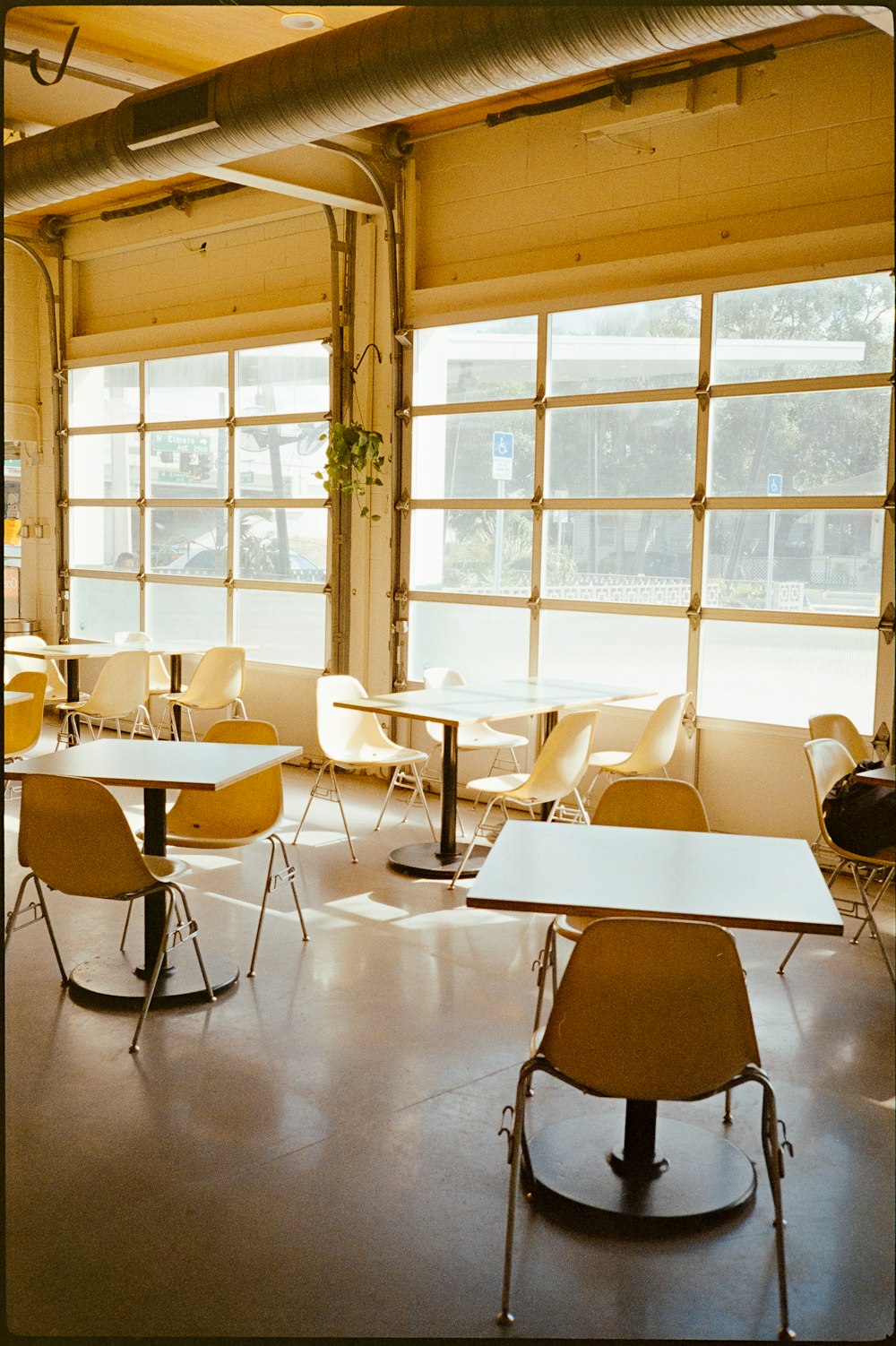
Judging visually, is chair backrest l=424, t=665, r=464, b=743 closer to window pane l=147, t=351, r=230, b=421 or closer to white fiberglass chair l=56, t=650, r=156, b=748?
white fiberglass chair l=56, t=650, r=156, b=748

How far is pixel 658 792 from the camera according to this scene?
403 cm

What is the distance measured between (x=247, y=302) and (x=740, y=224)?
4.20 meters

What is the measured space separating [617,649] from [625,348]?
174 centimetres

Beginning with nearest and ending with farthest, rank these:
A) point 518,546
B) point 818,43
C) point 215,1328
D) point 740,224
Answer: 1. point 215,1328
2. point 818,43
3. point 740,224
4. point 518,546

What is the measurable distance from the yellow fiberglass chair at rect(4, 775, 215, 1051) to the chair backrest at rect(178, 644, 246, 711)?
4660 mm

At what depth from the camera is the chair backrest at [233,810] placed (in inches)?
193

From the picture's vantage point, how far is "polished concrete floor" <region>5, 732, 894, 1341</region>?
104 inches

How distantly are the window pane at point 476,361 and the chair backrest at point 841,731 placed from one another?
9.83 ft

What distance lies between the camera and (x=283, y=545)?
934 centimetres

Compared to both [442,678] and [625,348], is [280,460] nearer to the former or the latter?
[442,678]

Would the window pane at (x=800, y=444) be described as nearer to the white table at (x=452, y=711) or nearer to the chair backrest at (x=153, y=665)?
the white table at (x=452, y=711)

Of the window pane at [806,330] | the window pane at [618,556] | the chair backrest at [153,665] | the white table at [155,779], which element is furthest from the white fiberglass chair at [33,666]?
the window pane at [806,330]

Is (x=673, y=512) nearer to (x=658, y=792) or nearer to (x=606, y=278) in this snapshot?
(x=606, y=278)

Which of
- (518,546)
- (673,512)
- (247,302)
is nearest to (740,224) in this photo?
(673,512)
